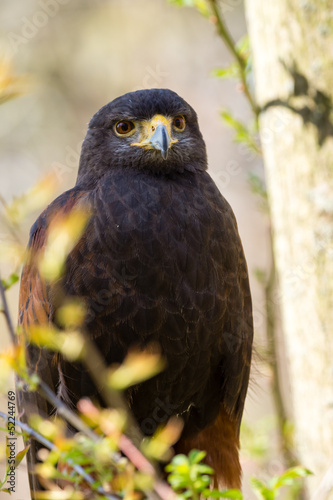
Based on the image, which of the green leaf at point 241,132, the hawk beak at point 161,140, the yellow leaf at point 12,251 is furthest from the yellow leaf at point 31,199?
the green leaf at point 241,132

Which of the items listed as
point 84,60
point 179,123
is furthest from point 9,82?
point 84,60

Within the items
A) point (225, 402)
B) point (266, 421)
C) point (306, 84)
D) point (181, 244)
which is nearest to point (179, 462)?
point (181, 244)

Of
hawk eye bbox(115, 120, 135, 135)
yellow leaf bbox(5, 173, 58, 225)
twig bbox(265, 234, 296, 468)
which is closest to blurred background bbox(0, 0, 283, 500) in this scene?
twig bbox(265, 234, 296, 468)

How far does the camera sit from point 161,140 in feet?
10.6

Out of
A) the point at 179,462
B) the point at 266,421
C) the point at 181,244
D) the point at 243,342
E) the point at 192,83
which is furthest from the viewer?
the point at 192,83

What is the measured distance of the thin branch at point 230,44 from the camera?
378 centimetres

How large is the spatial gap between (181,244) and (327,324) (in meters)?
1.00

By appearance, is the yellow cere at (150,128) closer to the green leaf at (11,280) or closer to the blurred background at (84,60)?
the green leaf at (11,280)

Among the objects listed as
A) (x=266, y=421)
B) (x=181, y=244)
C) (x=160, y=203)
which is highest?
(x=160, y=203)

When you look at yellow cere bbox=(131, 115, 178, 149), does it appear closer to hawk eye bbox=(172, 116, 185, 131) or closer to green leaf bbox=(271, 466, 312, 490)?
hawk eye bbox=(172, 116, 185, 131)

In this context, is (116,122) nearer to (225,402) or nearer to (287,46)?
(287,46)

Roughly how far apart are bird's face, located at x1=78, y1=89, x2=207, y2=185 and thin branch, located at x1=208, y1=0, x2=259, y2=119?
1.98ft

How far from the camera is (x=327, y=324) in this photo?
135 inches

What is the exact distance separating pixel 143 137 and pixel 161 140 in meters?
0.22
